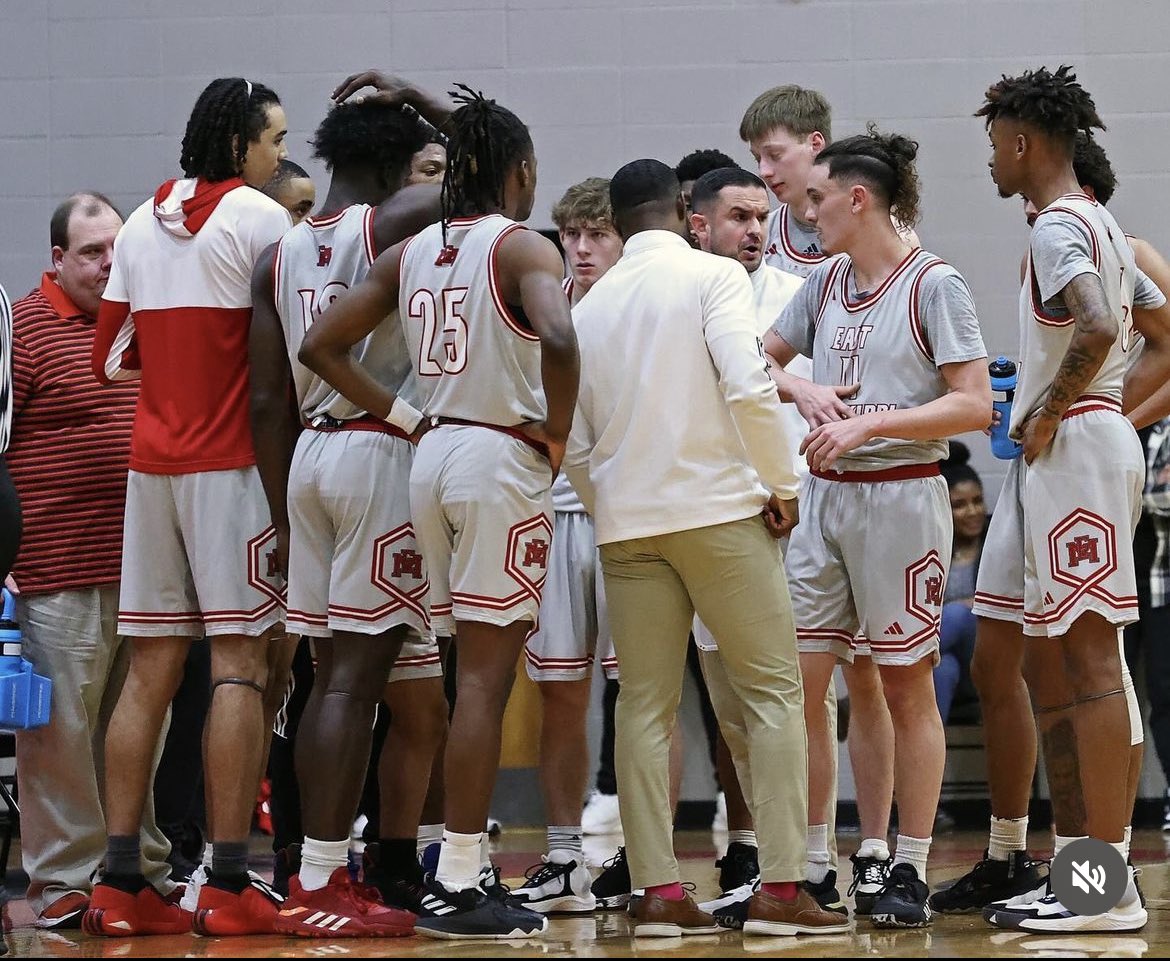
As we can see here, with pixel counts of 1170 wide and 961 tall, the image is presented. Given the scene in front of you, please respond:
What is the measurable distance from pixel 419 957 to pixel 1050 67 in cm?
498

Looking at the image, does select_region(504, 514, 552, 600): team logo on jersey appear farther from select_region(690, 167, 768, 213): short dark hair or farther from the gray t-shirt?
select_region(690, 167, 768, 213): short dark hair

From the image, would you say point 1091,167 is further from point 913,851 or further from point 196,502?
point 196,502

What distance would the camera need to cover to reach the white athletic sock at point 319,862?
3.98 m

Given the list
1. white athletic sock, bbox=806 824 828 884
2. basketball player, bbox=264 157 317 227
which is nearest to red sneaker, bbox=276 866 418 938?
white athletic sock, bbox=806 824 828 884

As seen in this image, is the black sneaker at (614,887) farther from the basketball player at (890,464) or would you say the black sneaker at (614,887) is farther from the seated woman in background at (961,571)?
the seated woman in background at (961,571)

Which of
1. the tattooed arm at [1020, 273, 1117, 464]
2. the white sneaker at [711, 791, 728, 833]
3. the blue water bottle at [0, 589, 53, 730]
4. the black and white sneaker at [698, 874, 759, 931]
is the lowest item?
the white sneaker at [711, 791, 728, 833]

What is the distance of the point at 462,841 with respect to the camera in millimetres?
3861

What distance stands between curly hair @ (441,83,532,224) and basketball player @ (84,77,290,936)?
563mm

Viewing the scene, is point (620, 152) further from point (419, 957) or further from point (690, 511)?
point (419, 957)

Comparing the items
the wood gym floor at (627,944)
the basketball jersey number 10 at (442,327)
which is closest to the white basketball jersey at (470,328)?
the basketball jersey number 10 at (442,327)

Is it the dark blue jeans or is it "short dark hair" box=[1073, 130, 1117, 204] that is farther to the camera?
the dark blue jeans

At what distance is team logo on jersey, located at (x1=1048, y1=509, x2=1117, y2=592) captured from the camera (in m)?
4.01

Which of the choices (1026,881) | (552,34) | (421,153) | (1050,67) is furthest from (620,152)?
(1026,881)

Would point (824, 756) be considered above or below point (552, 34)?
below
